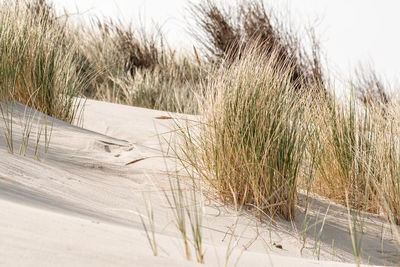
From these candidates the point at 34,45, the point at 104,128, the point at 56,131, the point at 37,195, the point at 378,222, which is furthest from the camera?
the point at 104,128

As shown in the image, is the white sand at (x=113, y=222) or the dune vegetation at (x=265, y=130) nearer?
the white sand at (x=113, y=222)

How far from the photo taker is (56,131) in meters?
3.27

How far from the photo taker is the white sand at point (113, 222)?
3.89 feet

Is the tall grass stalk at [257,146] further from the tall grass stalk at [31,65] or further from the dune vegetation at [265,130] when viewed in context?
the tall grass stalk at [31,65]

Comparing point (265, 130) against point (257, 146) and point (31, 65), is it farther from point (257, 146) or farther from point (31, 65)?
point (31, 65)

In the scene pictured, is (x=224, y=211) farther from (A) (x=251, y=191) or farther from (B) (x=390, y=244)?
(B) (x=390, y=244)

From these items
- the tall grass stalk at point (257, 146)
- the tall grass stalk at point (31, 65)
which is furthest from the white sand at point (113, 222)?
the tall grass stalk at point (31, 65)

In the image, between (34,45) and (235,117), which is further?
(34,45)

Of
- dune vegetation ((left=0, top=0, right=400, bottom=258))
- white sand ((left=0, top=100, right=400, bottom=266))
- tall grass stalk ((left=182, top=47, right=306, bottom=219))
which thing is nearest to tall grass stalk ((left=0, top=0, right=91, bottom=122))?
dune vegetation ((left=0, top=0, right=400, bottom=258))

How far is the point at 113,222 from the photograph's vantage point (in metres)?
1.72

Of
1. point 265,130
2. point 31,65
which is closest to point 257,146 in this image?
point 265,130

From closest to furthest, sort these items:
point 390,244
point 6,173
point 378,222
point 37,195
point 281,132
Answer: point 37,195 < point 6,173 < point 281,132 < point 390,244 < point 378,222

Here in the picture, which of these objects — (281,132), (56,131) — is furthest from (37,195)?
(56,131)

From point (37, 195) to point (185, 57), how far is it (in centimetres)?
808
